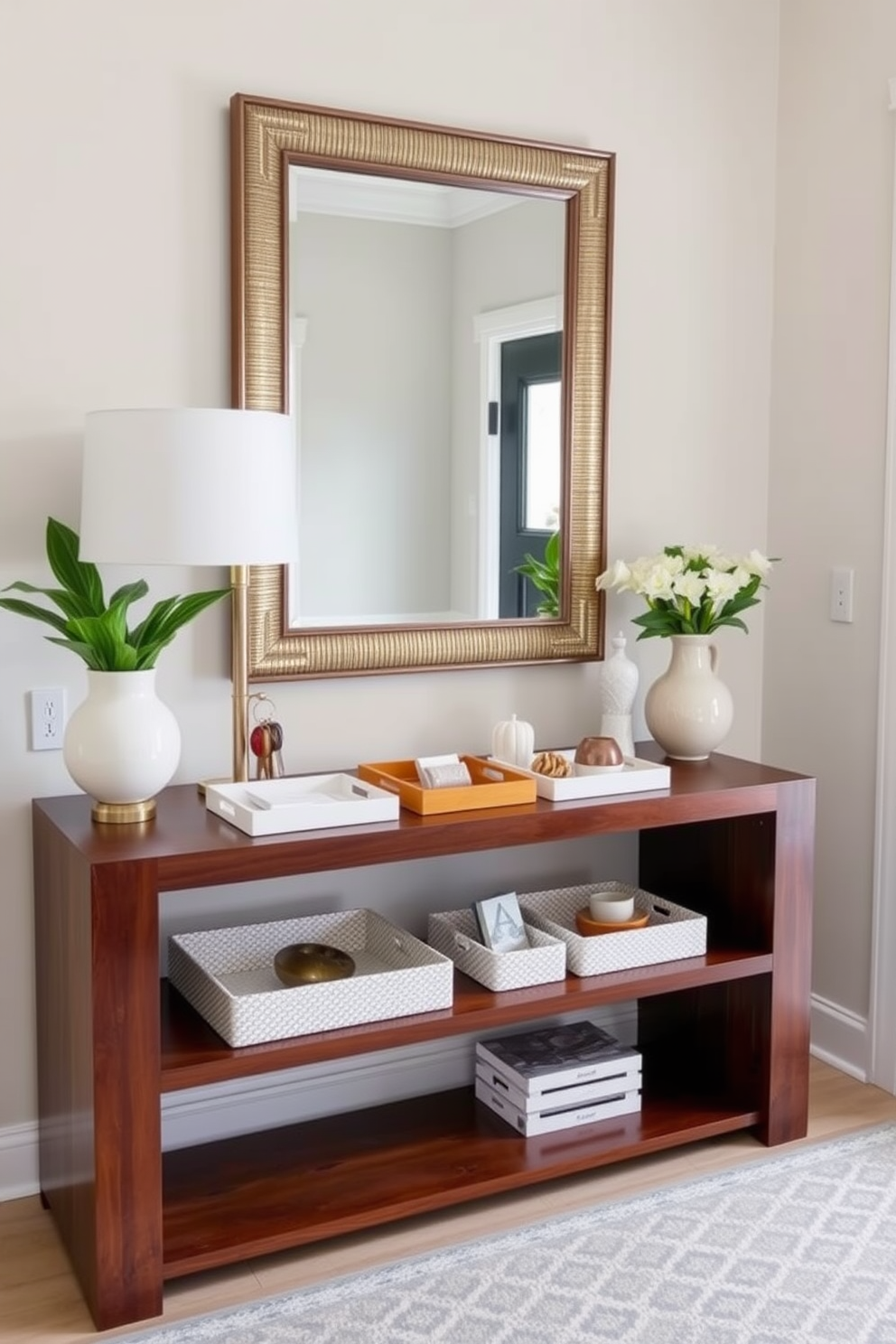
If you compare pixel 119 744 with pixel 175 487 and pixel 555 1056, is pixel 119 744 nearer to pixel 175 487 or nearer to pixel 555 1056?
pixel 175 487

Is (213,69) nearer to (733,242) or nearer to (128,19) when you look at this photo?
(128,19)

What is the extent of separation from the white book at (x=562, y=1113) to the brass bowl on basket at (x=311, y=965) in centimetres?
51

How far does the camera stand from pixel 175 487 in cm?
213

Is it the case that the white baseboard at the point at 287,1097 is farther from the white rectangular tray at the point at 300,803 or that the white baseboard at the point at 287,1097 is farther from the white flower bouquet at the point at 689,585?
the white flower bouquet at the point at 689,585

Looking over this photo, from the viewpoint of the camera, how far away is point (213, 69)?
247cm

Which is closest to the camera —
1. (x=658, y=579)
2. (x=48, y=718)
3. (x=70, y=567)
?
(x=70, y=567)

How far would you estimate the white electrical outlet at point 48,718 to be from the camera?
2.42 metres

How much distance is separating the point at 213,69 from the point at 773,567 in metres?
1.66

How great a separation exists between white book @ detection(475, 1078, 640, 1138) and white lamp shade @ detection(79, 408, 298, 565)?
123 centimetres

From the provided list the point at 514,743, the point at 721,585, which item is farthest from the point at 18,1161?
the point at 721,585

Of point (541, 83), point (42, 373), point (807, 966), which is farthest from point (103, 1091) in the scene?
point (541, 83)

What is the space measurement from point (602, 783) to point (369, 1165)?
84 cm

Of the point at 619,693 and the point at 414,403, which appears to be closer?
the point at 414,403

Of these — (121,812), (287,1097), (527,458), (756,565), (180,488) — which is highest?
(527,458)
